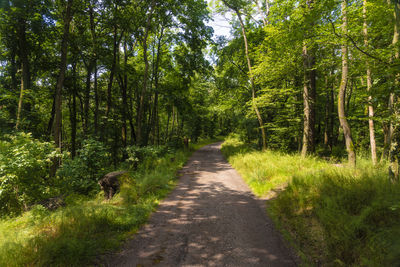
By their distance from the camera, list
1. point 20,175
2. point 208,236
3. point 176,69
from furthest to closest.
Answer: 1. point 176,69
2. point 20,175
3. point 208,236

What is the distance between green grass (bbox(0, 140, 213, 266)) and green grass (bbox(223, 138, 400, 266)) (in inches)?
151

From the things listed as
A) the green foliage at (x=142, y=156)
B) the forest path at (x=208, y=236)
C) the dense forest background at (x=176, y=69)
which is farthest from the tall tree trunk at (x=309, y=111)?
the green foliage at (x=142, y=156)

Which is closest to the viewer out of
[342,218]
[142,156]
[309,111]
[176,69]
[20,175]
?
[342,218]

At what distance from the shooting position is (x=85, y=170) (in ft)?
23.0

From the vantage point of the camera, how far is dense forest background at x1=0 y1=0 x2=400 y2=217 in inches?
196

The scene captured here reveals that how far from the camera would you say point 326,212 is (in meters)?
3.63

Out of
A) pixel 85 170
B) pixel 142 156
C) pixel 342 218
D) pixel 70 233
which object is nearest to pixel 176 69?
pixel 142 156

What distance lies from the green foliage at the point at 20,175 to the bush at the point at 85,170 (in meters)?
0.92

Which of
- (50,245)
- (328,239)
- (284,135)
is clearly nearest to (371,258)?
(328,239)

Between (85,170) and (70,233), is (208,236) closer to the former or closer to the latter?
(70,233)

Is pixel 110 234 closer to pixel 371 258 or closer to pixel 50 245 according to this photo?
pixel 50 245

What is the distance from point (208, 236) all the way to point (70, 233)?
2.89 meters

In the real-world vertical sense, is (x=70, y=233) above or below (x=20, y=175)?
below

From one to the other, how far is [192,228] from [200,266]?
1.22m
